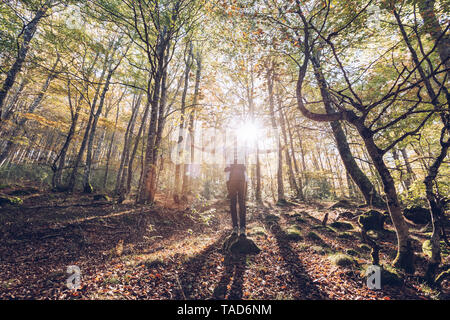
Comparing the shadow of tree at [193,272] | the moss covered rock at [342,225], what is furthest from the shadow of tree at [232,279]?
the moss covered rock at [342,225]

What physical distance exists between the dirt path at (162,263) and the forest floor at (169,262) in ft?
0.07

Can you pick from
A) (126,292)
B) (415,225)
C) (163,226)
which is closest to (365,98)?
(415,225)

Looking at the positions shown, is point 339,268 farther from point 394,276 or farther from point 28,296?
point 28,296

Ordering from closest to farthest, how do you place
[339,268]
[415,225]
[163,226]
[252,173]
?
[339,268] → [415,225] → [163,226] → [252,173]

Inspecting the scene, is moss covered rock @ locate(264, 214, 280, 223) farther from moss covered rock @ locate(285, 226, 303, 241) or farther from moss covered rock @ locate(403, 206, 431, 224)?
moss covered rock @ locate(403, 206, 431, 224)

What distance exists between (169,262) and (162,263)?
0.19 metres

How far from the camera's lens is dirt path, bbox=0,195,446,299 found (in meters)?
3.30

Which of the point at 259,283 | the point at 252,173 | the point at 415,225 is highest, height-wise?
the point at 252,173

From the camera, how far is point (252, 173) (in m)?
29.6

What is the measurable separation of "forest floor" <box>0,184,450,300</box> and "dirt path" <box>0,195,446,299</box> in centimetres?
2

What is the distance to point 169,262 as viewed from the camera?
4.44 meters

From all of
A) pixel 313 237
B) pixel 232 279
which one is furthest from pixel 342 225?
pixel 232 279

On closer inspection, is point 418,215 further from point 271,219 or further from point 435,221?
point 271,219
